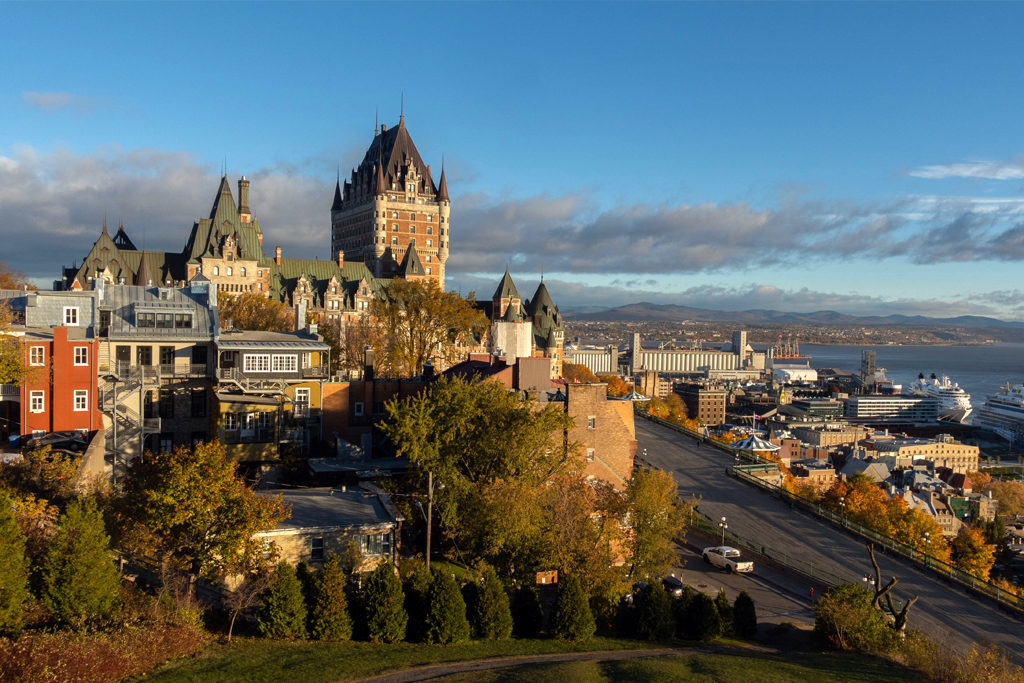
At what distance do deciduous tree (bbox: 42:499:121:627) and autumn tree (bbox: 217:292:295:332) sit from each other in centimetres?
3564

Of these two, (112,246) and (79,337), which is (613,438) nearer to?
(79,337)

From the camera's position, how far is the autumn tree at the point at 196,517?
66.7ft

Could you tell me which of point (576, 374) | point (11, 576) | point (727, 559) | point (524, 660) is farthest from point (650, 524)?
point (576, 374)

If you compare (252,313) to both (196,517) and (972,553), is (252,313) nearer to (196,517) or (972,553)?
(196,517)

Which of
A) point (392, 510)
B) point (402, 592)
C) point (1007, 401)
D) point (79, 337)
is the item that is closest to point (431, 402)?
point (392, 510)

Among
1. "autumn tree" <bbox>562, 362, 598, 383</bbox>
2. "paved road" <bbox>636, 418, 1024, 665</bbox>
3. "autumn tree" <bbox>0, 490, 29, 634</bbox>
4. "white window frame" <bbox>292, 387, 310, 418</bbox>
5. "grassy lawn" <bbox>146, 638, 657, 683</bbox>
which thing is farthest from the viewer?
Answer: "autumn tree" <bbox>562, 362, 598, 383</bbox>

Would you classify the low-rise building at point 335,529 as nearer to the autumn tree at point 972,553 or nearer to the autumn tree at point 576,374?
the autumn tree at point 972,553

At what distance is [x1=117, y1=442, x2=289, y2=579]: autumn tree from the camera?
20.3 metres

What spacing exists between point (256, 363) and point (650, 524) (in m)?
18.0

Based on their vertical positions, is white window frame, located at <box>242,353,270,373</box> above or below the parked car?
above

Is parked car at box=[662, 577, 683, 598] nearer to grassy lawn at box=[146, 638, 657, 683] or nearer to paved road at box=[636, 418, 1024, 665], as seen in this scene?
grassy lawn at box=[146, 638, 657, 683]

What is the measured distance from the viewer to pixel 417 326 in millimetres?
54938

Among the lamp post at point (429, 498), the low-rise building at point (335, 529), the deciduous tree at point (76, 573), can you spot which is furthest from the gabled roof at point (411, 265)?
the deciduous tree at point (76, 573)

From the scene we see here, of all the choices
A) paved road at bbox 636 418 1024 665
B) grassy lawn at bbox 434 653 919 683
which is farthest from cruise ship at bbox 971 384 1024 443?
grassy lawn at bbox 434 653 919 683
